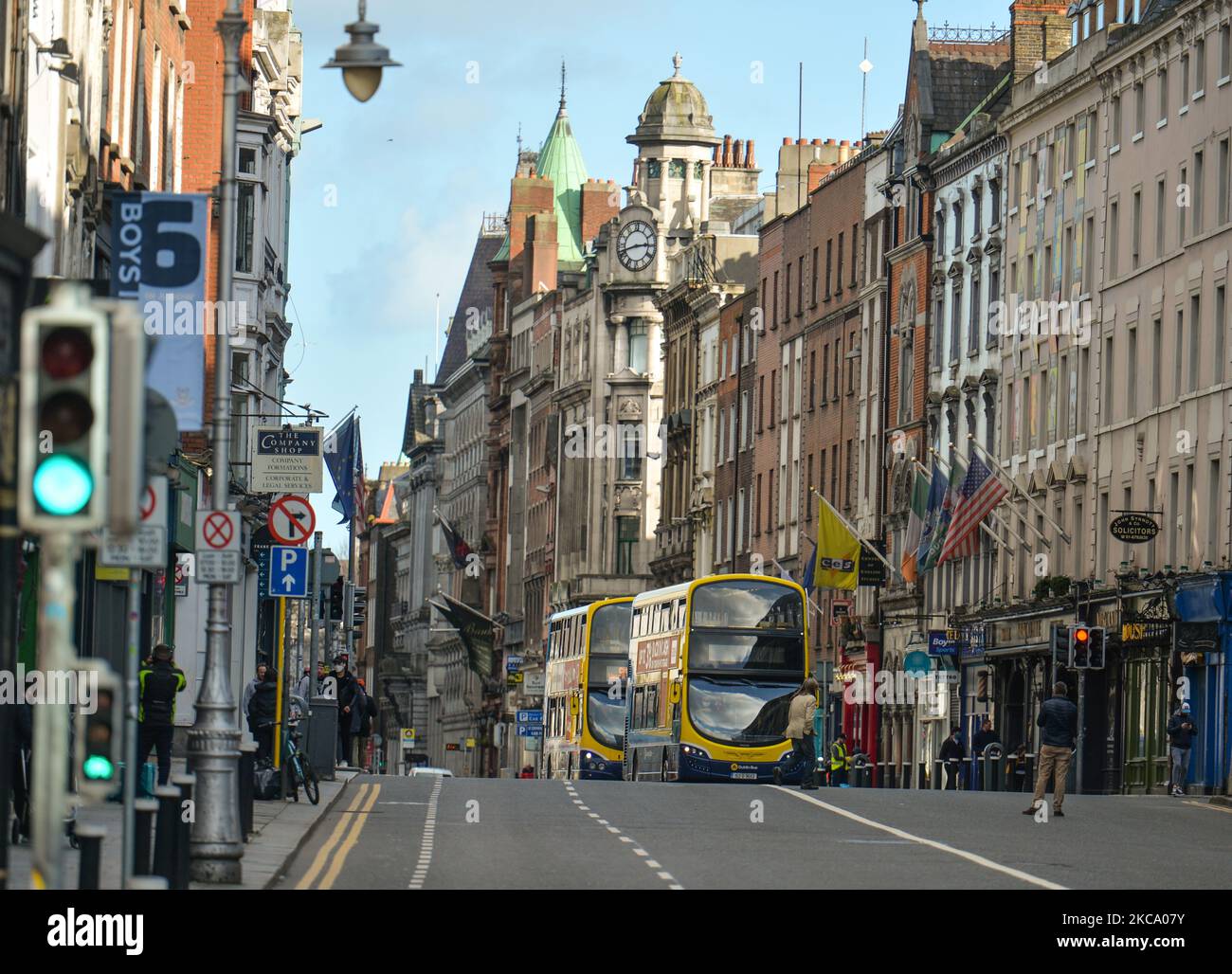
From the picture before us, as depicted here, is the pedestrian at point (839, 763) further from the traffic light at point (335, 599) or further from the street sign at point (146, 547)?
the street sign at point (146, 547)

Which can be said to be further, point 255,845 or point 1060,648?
point 1060,648

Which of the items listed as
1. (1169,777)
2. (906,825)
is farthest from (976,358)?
(906,825)

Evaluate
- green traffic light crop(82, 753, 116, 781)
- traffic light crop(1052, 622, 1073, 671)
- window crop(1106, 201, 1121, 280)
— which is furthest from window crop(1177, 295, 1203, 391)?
green traffic light crop(82, 753, 116, 781)

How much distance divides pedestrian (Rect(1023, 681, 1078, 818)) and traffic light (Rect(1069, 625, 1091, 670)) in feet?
28.2

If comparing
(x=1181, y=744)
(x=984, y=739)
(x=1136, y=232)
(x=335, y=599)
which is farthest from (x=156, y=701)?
(x=1136, y=232)

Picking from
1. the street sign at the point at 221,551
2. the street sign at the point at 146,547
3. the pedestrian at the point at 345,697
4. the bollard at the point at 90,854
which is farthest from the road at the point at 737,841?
the bollard at the point at 90,854

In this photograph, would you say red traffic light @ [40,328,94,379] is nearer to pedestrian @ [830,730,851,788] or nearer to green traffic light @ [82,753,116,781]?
green traffic light @ [82,753,116,781]

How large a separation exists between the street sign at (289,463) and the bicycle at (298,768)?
9.81 feet

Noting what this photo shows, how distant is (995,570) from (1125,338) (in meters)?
10.3

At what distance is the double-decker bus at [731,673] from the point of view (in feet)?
177

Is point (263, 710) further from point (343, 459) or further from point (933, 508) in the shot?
point (933, 508)

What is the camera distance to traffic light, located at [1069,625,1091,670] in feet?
154

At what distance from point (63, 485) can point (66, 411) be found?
0.29 meters

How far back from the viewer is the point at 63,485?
435 inches
